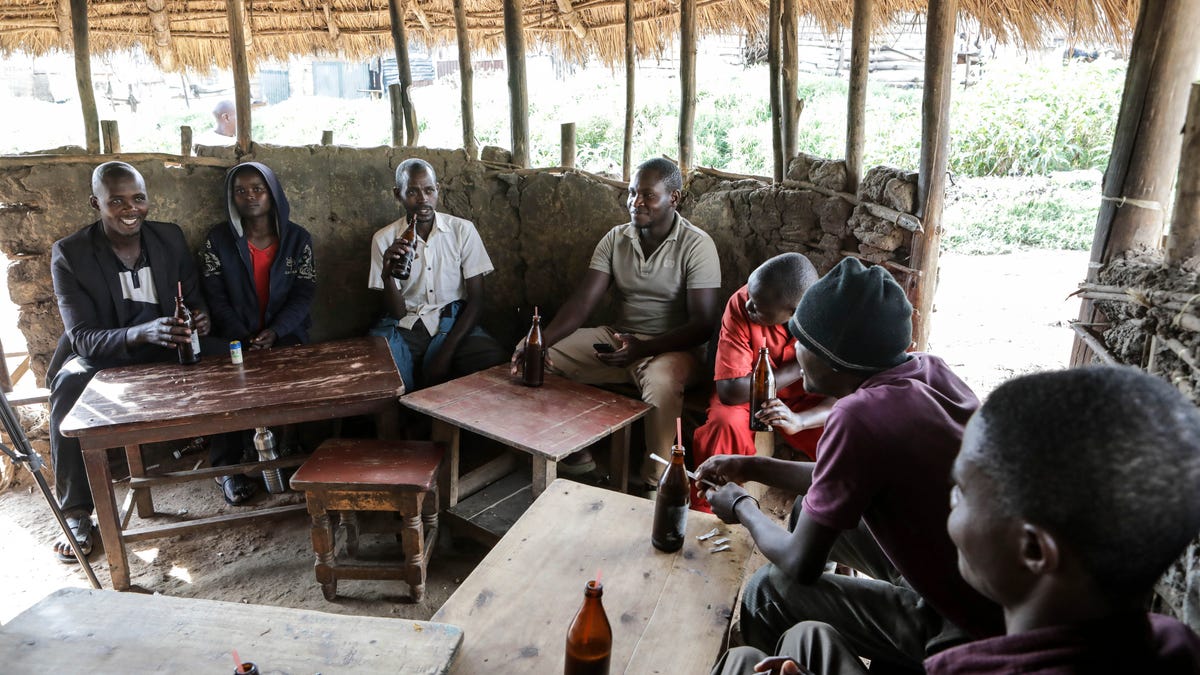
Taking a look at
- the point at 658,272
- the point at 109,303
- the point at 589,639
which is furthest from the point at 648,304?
the point at 109,303

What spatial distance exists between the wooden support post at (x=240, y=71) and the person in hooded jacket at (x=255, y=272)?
0.56 meters

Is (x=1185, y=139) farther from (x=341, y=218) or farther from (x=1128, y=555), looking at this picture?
(x=341, y=218)

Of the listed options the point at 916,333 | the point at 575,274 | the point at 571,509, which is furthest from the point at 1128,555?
the point at 575,274

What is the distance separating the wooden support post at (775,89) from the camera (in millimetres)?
4074

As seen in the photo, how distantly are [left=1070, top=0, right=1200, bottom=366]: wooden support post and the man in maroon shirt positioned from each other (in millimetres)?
2193

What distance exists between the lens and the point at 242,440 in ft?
13.4

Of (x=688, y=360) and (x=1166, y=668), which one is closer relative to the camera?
(x=1166, y=668)

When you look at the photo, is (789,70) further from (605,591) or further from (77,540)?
(77,540)

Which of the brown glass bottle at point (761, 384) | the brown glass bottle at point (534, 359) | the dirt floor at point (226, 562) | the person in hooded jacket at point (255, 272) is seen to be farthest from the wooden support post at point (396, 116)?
the brown glass bottle at point (761, 384)

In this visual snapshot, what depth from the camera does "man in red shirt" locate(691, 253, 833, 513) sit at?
3.08 metres

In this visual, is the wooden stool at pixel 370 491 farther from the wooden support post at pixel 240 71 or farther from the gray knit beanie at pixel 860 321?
the wooden support post at pixel 240 71

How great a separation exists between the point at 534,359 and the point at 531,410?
0.35 meters

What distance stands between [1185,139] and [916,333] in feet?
4.84

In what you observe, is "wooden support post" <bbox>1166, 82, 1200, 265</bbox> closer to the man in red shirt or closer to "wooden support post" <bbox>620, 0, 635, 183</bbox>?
the man in red shirt
